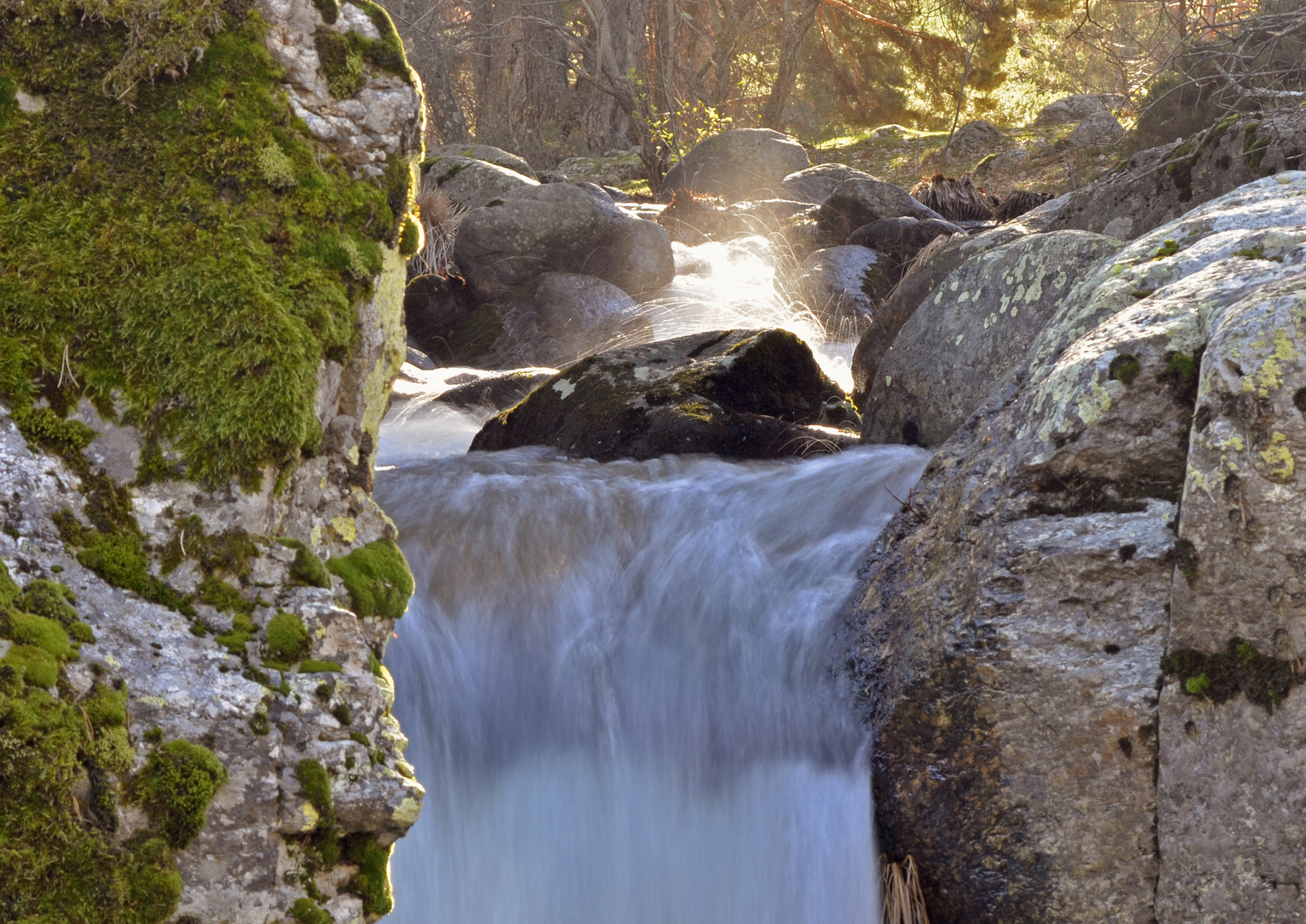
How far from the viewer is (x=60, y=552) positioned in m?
2.25

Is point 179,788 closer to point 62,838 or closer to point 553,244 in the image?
point 62,838

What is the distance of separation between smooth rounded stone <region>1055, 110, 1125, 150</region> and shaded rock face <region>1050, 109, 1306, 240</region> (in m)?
11.7

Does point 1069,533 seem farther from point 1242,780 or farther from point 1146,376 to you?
point 1242,780

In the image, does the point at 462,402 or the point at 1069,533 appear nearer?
the point at 1069,533

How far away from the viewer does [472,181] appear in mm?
13477

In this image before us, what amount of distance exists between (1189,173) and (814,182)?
1069 cm

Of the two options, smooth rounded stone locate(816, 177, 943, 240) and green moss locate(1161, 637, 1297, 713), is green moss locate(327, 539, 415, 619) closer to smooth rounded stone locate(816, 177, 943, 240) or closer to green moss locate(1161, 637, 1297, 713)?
green moss locate(1161, 637, 1297, 713)

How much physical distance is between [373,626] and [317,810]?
60 cm

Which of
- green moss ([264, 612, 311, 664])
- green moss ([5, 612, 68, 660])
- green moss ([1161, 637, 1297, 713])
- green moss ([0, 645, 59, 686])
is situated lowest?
green moss ([1161, 637, 1297, 713])

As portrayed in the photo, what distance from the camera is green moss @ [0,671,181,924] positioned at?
186 centimetres

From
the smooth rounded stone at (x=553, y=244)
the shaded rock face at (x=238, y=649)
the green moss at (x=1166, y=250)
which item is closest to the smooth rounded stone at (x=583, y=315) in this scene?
the smooth rounded stone at (x=553, y=244)

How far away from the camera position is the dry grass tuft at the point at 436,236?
38.1 feet

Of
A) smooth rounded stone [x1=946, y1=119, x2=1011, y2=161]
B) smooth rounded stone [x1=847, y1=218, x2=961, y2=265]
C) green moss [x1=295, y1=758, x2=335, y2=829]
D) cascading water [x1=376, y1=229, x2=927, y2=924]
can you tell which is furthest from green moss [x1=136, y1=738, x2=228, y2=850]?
smooth rounded stone [x1=946, y1=119, x2=1011, y2=161]

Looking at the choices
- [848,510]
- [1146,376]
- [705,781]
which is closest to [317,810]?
[705,781]
